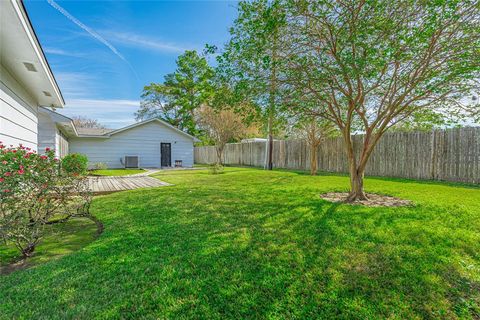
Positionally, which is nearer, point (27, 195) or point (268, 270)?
point (268, 270)

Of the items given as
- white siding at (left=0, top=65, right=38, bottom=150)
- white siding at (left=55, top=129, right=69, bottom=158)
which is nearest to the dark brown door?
white siding at (left=55, top=129, right=69, bottom=158)

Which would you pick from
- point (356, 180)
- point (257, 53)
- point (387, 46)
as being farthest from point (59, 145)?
point (387, 46)

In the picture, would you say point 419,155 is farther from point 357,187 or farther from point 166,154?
point 166,154

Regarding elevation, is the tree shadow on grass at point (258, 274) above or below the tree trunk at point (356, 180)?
below

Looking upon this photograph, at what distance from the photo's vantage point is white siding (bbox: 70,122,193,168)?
15.7 meters

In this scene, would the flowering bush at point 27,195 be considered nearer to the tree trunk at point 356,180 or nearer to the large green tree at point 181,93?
the tree trunk at point 356,180

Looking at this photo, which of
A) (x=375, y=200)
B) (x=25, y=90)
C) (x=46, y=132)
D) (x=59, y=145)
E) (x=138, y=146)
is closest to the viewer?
(x=375, y=200)

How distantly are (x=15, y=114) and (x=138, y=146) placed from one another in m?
12.4

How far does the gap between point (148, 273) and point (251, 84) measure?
3935 mm

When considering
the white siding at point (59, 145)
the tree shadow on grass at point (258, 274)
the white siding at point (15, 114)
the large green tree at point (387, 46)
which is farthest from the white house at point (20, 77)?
the white siding at point (59, 145)

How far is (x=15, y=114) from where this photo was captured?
15.8ft

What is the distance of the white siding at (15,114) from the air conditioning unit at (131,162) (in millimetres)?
10141

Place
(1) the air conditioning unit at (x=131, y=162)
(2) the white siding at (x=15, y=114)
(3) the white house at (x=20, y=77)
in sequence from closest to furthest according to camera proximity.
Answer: (3) the white house at (x=20, y=77) < (2) the white siding at (x=15, y=114) < (1) the air conditioning unit at (x=131, y=162)

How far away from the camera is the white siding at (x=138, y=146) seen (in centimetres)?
1566
